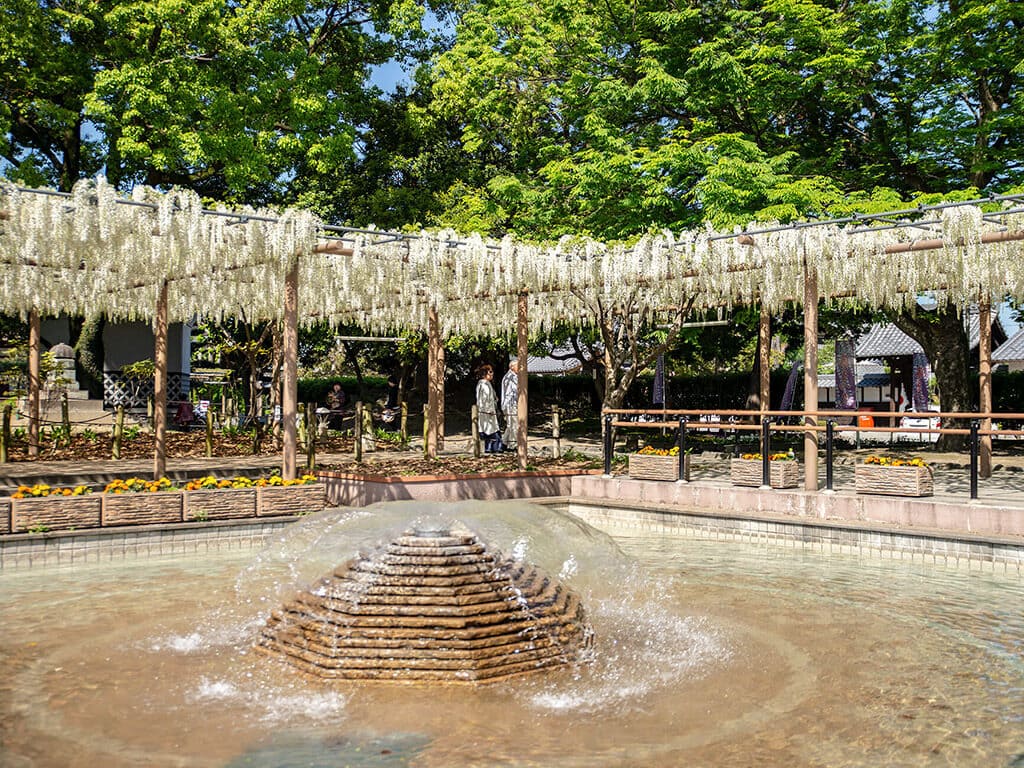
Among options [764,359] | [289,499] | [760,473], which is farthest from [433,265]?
[764,359]

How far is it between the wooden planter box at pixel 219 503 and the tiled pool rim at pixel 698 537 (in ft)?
0.51

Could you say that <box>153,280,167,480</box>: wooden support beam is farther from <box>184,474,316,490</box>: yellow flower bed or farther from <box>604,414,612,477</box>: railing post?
<box>604,414,612,477</box>: railing post

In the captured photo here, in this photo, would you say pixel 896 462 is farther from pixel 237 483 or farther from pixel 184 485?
pixel 184 485

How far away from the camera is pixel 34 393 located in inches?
647

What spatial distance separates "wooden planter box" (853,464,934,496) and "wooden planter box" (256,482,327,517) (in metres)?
6.46

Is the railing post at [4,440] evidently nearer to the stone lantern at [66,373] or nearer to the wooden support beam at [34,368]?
the wooden support beam at [34,368]

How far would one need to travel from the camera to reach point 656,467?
13.2m

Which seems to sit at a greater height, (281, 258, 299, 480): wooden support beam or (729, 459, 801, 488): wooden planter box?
(281, 258, 299, 480): wooden support beam

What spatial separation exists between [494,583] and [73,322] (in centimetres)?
2541

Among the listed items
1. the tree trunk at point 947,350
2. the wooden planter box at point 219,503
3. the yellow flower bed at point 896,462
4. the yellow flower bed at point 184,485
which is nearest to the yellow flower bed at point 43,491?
the yellow flower bed at point 184,485

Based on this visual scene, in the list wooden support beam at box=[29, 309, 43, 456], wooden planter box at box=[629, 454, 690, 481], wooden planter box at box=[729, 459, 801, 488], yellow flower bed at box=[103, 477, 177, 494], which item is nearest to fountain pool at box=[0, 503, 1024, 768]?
yellow flower bed at box=[103, 477, 177, 494]

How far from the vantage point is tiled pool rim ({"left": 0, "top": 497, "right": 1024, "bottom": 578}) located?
929cm

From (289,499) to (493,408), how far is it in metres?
5.96

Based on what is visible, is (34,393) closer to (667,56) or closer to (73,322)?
(73,322)
